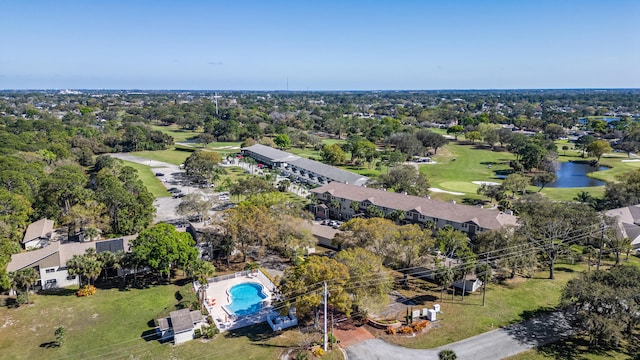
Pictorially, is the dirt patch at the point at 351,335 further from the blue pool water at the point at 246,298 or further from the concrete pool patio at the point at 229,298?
the blue pool water at the point at 246,298

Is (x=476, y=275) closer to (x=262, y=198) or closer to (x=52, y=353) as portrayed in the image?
(x=262, y=198)

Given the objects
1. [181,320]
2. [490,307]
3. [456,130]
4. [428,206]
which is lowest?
[490,307]

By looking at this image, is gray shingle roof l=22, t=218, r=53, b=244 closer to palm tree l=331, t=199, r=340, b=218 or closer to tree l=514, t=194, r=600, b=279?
palm tree l=331, t=199, r=340, b=218

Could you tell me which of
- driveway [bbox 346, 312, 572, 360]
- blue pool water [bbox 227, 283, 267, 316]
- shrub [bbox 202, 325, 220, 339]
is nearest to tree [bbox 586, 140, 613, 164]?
driveway [bbox 346, 312, 572, 360]

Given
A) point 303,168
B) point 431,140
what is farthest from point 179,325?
point 431,140

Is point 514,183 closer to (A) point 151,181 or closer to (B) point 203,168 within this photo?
(B) point 203,168
